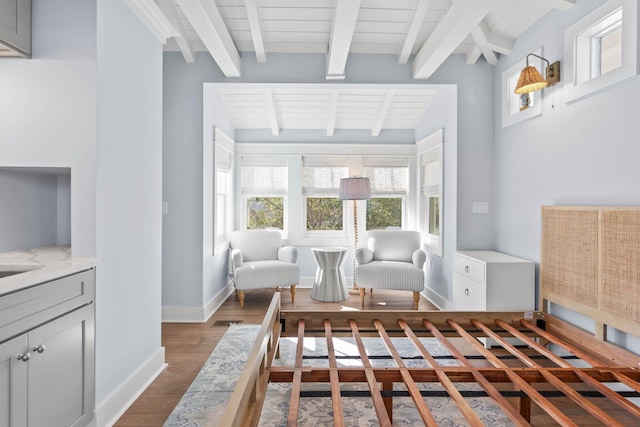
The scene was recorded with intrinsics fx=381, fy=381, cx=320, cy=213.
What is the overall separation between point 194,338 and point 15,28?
8.46ft

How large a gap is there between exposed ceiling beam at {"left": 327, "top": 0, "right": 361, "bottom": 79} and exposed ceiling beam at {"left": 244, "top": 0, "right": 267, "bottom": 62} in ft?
2.07

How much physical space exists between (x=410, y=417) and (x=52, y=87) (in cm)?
264

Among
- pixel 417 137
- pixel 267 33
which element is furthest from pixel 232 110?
pixel 417 137

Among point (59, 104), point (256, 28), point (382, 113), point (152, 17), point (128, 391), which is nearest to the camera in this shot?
point (59, 104)

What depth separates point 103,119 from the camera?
2.06 meters

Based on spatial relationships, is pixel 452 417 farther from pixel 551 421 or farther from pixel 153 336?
pixel 153 336

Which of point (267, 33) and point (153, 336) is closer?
point (153, 336)

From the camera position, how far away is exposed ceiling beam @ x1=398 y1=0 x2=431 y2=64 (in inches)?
119

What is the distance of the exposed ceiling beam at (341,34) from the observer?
2.58 meters

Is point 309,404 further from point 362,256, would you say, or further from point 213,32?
point 213,32

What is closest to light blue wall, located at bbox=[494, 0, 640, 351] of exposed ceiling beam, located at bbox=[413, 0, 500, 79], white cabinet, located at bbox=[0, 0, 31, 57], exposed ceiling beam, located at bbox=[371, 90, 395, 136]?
exposed ceiling beam, located at bbox=[413, 0, 500, 79]

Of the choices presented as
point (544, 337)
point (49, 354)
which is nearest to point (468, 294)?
point (544, 337)

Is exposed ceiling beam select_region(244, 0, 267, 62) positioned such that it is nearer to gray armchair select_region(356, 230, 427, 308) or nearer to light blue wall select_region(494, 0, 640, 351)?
light blue wall select_region(494, 0, 640, 351)

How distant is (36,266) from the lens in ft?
5.92
